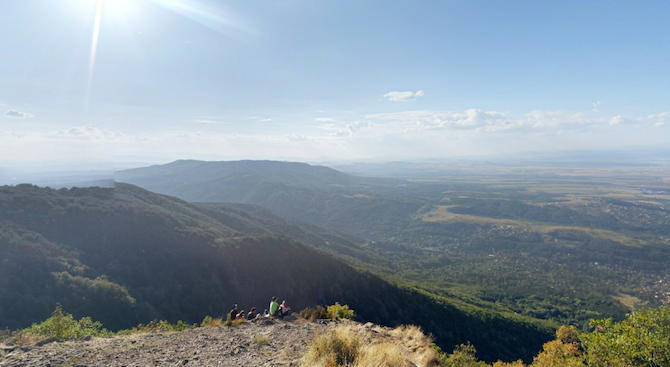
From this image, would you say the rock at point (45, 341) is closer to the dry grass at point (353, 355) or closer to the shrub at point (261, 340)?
the shrub at point (261, 340)

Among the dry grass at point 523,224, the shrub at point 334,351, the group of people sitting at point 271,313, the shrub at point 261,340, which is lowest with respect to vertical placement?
the dry grass at point 523,224

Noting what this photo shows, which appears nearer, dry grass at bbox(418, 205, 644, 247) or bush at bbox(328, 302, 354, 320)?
bush at bbox(328, 302, 354, 320)

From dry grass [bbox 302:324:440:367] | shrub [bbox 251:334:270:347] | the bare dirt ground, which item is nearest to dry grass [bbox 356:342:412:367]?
dry grass [bbox 302:324:440:367]

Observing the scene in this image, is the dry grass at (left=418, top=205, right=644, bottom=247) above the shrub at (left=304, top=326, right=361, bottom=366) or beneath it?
beneath

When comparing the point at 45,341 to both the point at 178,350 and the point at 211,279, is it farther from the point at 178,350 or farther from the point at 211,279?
the point at 211,279

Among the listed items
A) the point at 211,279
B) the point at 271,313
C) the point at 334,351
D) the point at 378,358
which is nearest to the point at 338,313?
the point at 271,313

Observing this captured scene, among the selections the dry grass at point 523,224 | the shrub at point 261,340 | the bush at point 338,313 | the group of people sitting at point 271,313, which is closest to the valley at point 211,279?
the group of people sitting at point 271,313

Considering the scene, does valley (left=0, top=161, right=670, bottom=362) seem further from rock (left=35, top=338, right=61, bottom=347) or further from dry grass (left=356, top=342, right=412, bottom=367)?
dry grass (left=356, top=342, right=412, bottom=367)
